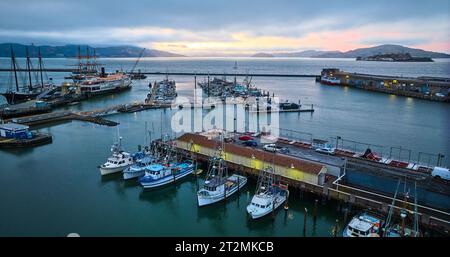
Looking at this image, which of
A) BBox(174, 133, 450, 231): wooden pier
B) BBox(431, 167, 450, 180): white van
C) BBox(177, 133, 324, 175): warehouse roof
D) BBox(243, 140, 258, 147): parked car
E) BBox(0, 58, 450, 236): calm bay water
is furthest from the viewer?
BBox(243, 140, 258, 147): parked car

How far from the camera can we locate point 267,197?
13.9 meters

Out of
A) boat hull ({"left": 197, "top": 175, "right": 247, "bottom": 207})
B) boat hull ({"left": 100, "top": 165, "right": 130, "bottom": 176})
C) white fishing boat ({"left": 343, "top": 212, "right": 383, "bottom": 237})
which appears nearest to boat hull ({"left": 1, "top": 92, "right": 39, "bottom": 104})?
boat hull ({"left": 100, "top": 165, "right": 130, "bottom": 176})

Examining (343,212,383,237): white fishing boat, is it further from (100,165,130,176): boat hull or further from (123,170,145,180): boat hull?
(100,165,130,176): boat hull

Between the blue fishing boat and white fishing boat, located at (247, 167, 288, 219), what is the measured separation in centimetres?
454

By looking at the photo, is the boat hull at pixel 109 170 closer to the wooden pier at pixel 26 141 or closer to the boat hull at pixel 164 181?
the boat hull at pixel 164 181

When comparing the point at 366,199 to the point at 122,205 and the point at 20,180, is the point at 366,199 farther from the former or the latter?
the point at 20,180

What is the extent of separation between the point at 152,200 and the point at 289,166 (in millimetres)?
6721

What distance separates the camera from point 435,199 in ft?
42.6

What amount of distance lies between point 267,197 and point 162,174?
19.2 feet

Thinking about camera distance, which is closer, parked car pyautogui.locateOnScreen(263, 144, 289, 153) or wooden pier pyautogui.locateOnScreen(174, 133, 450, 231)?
wooden pier pyautogui.locateOnScreen(174, 133, 450, 231)

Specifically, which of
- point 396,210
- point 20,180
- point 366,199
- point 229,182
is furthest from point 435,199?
point 20,180

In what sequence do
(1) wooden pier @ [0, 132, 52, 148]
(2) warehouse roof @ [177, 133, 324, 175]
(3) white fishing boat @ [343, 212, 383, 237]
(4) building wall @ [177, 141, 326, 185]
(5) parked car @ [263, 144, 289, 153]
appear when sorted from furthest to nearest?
(1) wooden pier @ [0, 132, 52, 148], (5) parked car @ [263, 144, 289, 153], (2) warehouse roof @ [177, 133, 324, 175], (4) building wall @ [177, 141, 326, 185], (3) white fishing boat @ [343, 212, 383, 237]

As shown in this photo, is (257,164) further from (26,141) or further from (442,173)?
(26,141)

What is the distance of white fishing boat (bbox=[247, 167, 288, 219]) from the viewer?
13.5 m
